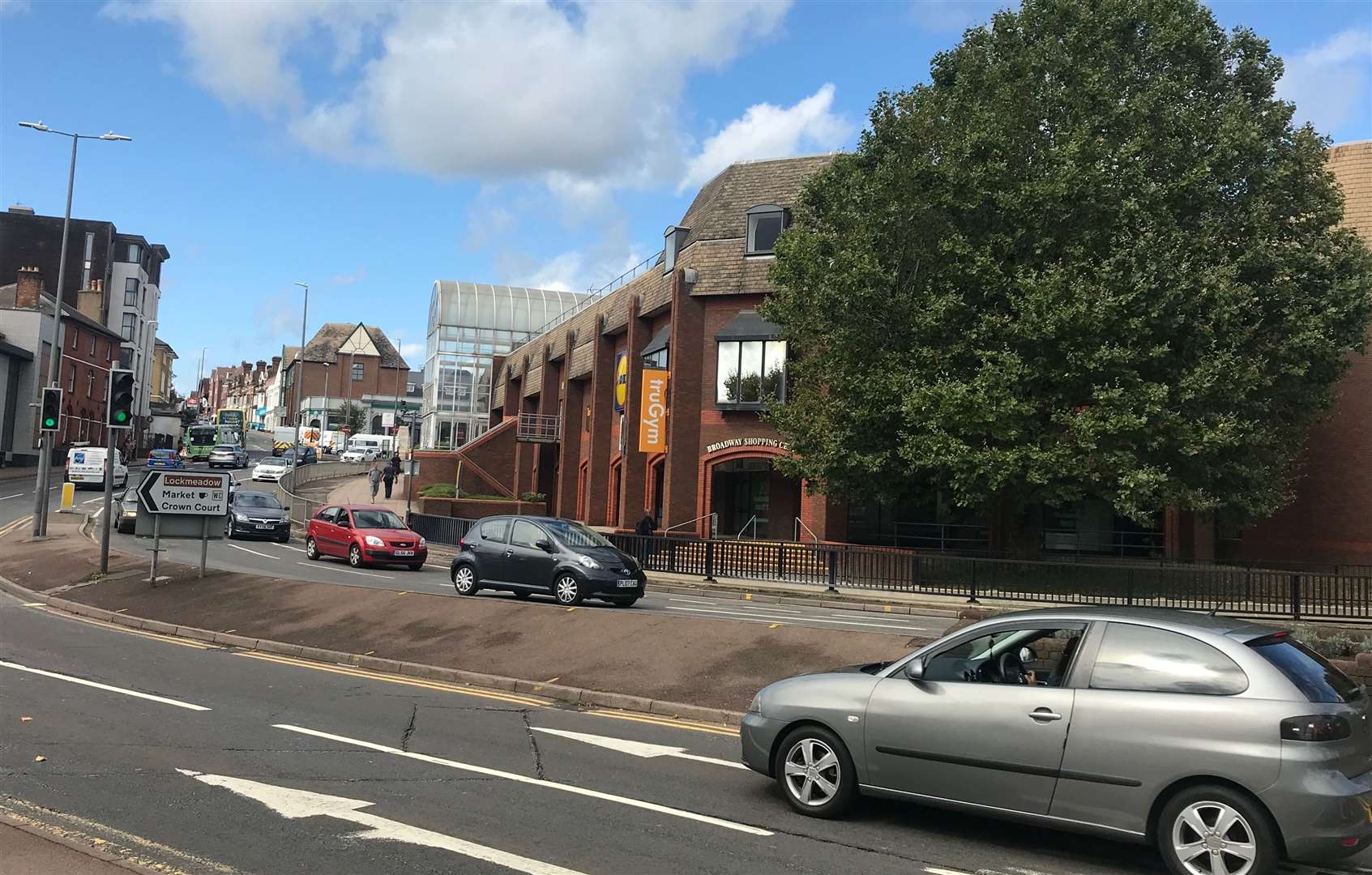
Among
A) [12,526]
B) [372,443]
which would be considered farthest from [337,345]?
[12,526]

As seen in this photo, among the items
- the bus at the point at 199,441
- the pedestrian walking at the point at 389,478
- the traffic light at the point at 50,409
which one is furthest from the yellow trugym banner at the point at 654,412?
the bus at the point at 199,441

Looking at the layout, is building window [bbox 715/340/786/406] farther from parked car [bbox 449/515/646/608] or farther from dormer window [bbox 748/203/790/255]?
parked car [bbox 449/515/646/608]

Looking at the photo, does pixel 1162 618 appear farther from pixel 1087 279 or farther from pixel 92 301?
pixel 92 301

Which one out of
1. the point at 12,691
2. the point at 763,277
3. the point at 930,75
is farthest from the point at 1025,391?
the point at 12,691

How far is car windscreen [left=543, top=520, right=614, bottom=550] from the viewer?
17.9 m

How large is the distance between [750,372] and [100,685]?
26.9 metres

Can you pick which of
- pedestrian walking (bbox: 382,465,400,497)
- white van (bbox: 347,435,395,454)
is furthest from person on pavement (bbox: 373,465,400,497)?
white van (bbox: 347,435,395,454)

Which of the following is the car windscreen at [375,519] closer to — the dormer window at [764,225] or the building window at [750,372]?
the building window at [750,372]

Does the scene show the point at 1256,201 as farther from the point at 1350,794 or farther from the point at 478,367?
the point at 478,367

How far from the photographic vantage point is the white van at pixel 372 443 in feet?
293

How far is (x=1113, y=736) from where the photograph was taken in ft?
18.5

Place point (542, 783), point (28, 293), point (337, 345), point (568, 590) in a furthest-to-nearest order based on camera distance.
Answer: point (337, 345), point (28, 293), point (568, 590), point (542, 783)

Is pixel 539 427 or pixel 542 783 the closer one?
pixel 542 783

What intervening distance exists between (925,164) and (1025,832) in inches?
839
